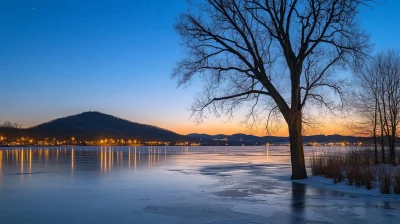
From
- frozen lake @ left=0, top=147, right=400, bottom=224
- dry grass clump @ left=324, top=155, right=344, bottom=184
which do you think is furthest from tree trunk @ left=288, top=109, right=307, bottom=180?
frozen lake @ left=0, top=147, right=400, bottom=224

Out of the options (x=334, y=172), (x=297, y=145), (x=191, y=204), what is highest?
(x=297, y=145)

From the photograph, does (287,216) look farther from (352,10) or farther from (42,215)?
(352,10)

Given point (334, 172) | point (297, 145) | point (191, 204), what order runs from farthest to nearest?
1. point (297, 145)
2. point (334, 172)
3. point (191, 204)

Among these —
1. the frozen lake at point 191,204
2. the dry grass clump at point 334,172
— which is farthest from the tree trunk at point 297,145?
the frozen lake at point 191,204

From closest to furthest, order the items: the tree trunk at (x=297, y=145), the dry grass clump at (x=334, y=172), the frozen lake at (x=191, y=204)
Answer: the frozen lake at (x=191, y=204), the dry grass clump at (x=334, y=172), the tree trunk at (x=297, y=145)

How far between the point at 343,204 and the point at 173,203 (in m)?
5.15

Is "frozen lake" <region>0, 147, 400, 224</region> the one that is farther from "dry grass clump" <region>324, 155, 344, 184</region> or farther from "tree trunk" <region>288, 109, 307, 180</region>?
"tree trunk" <region>288, 109, 307, 180</region>

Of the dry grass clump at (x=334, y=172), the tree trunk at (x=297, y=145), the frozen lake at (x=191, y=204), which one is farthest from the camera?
the tree trunk at (x=297, y=145)

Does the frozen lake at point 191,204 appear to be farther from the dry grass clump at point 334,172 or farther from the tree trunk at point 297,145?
the tree trunk at point 297,145

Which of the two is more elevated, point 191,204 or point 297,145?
point 297,145

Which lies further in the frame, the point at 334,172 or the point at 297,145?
the point at 297,145

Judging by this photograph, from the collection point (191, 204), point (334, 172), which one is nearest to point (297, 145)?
point (334, 172)

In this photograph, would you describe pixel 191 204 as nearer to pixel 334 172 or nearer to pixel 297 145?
pixel 297 145

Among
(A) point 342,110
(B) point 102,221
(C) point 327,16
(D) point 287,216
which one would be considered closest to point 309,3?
(C) point 327,16
